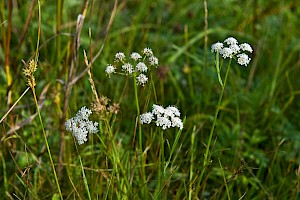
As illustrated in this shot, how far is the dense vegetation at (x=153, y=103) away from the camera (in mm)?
1679

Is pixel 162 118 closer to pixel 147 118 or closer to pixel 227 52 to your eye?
pixel 147 118

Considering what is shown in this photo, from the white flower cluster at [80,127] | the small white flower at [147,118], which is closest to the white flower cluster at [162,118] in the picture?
the small white flower at [147,118]

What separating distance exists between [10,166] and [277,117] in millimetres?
1100

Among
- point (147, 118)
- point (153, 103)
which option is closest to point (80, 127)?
point (147, 118)

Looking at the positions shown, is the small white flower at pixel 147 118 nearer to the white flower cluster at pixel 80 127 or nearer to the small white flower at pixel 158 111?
the small white flower at pixel 158 111

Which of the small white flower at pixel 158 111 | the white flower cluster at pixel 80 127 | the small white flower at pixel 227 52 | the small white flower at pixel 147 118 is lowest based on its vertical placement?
the white flower cluster at pixel 80 127

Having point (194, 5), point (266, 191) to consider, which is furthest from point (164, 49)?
point (266, 191)

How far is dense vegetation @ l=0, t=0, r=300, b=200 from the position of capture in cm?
168

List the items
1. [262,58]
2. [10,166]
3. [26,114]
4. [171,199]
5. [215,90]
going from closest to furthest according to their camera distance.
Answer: [171,199]
[10,166]
[26,114]
[215,90]
[262,58]

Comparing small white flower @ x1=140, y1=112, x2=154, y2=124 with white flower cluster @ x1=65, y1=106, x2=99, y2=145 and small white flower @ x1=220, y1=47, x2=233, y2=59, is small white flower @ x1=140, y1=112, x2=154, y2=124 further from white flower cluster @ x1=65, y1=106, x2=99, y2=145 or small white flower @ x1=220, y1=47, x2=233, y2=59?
small white flower @ x1=220, y1=47, x2=233, y2=59

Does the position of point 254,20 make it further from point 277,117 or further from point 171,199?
point 171,199

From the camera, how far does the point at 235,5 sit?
3.02 meters

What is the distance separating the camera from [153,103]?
219 cm

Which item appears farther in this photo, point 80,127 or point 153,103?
point 153,103
